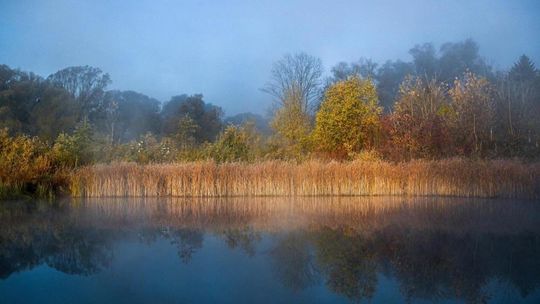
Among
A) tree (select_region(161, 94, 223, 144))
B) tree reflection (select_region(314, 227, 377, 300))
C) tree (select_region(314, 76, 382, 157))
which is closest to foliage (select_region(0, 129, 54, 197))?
tree reflection (select_region(314, 227, 377, 300))

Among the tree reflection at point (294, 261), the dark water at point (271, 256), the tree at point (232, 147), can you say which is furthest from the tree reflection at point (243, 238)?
the tree at point (232, 147)

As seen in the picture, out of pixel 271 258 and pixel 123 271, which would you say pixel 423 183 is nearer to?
pixel 271 258

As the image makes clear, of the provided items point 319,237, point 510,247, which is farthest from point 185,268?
point 510,247

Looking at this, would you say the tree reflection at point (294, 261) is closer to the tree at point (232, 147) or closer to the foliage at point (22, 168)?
the foliage at point (22, 168)

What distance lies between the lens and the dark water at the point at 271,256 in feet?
16.7

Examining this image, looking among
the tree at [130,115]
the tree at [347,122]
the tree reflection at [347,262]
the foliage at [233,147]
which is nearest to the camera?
the tree reflection at [347,262]

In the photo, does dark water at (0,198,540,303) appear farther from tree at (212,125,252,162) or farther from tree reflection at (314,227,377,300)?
tree at (212,125,252,162)

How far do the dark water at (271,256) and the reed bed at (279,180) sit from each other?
3945mm

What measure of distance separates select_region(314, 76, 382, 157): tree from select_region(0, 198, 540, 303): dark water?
9.24 metres

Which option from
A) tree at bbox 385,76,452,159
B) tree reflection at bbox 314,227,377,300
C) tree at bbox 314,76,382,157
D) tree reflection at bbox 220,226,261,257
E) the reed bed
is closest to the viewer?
tree reflection at bbox 314,227,377,300

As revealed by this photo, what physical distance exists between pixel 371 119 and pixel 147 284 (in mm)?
16736

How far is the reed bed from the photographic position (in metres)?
15.6

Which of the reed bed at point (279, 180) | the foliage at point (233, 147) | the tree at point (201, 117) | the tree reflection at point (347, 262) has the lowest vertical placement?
the tree reflection at point (347, 262)

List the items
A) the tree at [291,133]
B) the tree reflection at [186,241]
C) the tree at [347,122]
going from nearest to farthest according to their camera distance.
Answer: the tree reflection at [186,241] < the tree at [347,122] < the tree at [291,133]
